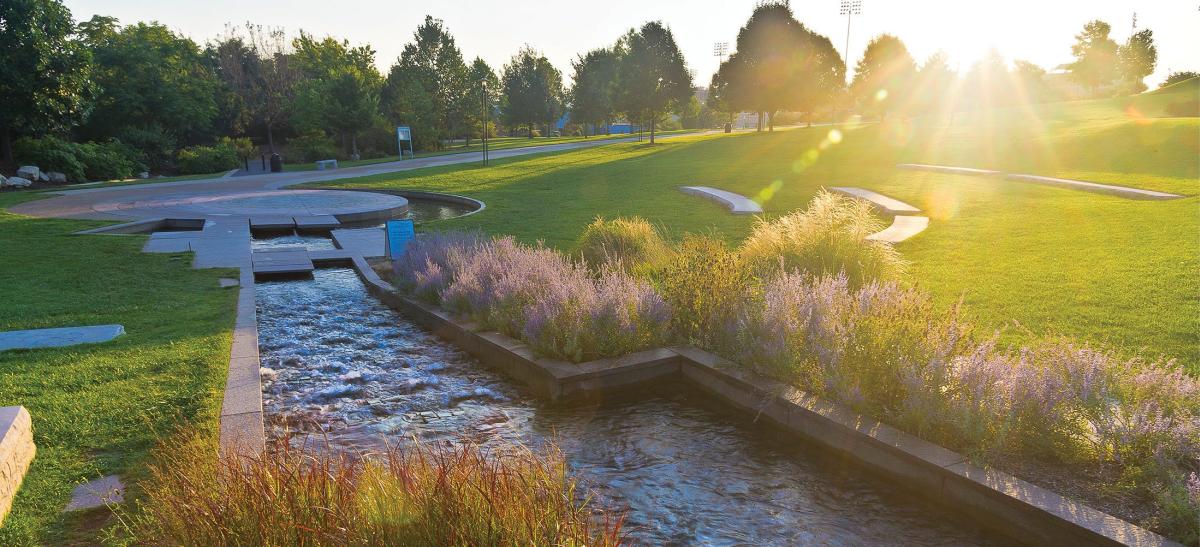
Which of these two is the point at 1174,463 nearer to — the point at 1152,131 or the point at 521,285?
the point at 521,285

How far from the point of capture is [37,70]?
26078mm

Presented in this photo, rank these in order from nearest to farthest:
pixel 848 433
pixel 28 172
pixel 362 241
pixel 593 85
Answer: pixel 848 433 < pixel 362 241 < pixel 28 172 < pixel 593 85

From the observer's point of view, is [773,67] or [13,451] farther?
[773,67]

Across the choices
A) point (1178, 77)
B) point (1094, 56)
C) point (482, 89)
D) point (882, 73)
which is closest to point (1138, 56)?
point (1094, 56)

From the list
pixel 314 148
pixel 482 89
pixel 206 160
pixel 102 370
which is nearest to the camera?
pixel 102 370

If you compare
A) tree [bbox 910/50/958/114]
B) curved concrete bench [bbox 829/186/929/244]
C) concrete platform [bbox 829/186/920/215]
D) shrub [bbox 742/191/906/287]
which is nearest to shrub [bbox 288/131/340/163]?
concrete platform [bbox 829/186/920/215]

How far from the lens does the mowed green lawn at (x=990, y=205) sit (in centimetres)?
673

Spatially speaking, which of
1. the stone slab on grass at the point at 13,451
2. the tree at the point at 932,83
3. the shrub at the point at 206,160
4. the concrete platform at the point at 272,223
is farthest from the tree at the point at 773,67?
the stone slab on grass at the point at 13,451

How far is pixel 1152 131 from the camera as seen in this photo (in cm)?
2456

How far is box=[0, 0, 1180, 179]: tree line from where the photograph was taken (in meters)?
27.9

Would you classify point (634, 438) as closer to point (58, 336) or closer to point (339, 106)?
point (58, 336)

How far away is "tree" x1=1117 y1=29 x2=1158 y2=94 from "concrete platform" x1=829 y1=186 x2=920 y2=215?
233 ft

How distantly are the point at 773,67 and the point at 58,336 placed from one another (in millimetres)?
47017

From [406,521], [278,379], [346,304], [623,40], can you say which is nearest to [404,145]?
[623,40]
